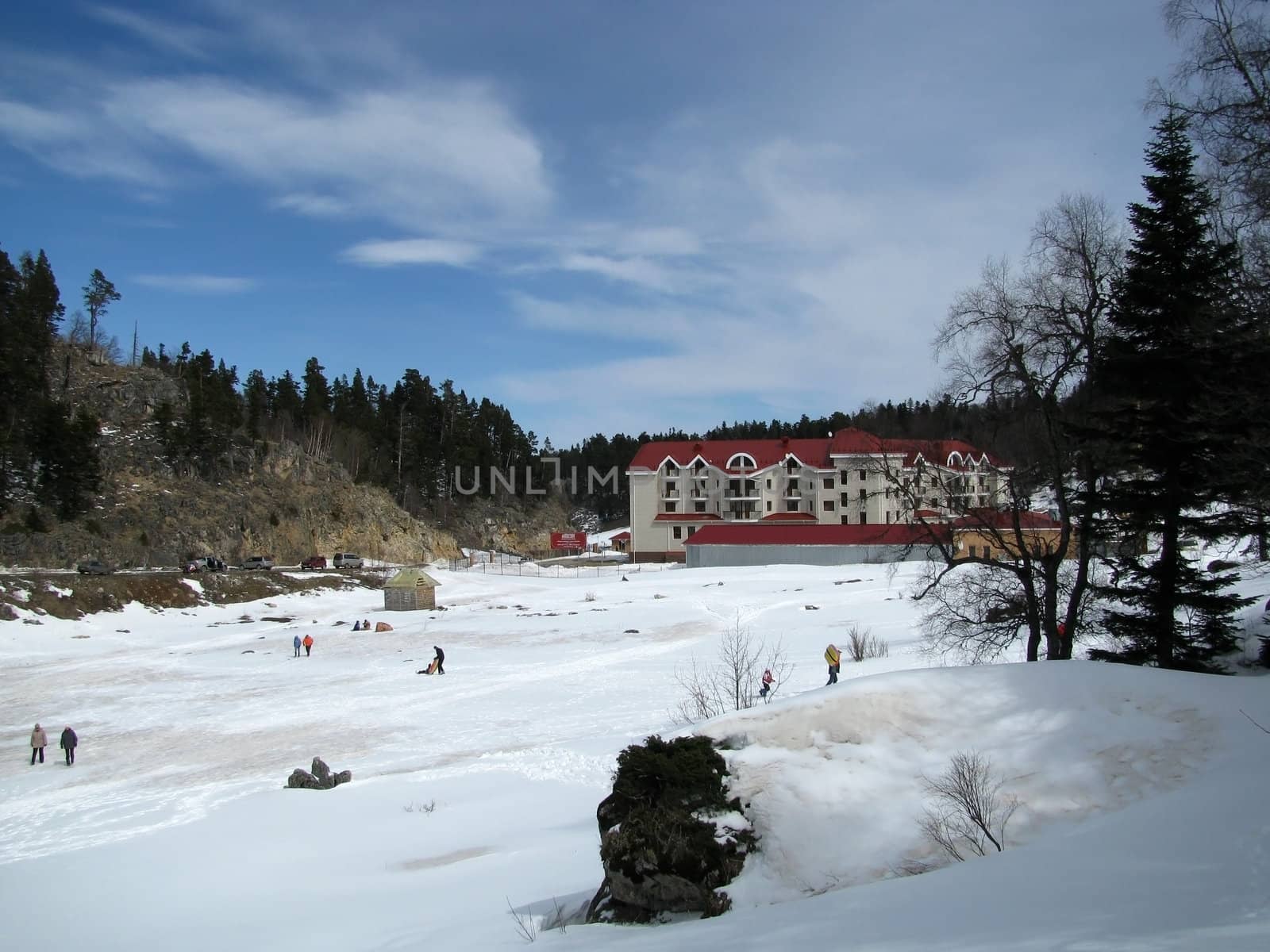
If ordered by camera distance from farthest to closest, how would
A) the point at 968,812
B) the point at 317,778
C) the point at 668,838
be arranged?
the point at 317,778, the point at 668,838, the point at 968,812

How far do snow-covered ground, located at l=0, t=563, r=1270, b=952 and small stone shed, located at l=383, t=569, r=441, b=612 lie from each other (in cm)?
2365

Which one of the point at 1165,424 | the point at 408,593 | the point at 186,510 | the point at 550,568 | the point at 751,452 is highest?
the point at 751,452

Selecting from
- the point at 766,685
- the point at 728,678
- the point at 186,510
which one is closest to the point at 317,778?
the point at 766,685

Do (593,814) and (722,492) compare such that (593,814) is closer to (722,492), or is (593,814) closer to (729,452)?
(722,492)

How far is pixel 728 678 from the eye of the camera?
2638 cm

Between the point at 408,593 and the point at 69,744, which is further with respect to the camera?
the point at 408,593

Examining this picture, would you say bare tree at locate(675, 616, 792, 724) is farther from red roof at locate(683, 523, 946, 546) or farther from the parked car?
the parked car

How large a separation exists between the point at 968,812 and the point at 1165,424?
433 inches

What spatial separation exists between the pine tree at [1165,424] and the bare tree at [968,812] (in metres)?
8.98

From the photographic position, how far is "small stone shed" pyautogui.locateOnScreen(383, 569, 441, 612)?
53906 millimetres

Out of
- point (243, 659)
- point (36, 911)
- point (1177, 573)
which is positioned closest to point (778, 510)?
point (243, 659)

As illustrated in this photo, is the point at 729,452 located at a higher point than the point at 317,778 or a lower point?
higher

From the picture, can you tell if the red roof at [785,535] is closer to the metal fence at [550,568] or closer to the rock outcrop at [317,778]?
the metal fence at [550,568]

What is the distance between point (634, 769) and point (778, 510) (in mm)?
81736
